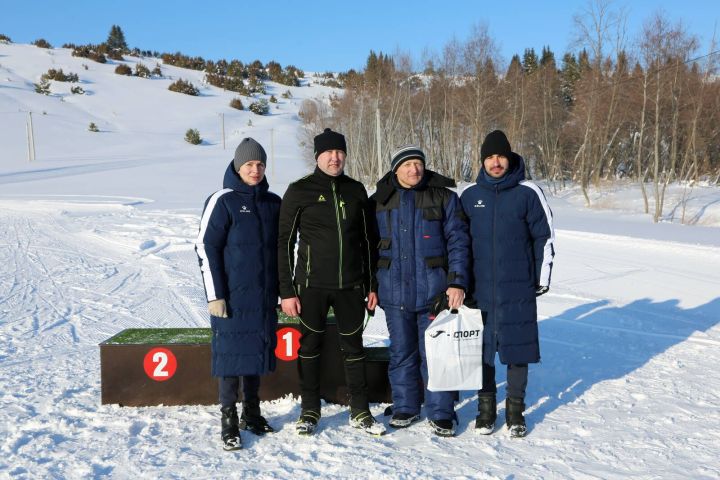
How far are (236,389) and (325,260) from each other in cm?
92

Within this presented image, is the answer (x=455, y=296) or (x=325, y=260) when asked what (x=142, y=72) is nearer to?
(x=325, y=260)

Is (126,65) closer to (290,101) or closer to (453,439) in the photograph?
(290,101)

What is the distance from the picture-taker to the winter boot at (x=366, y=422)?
3.46m

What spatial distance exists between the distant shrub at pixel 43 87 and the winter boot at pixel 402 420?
4891 cm

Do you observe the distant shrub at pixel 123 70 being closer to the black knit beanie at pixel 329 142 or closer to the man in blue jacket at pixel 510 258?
the black knit beanie at pixel 329 142

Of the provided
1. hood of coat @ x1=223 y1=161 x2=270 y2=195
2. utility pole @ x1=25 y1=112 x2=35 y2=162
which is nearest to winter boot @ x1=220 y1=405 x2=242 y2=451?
hood of coat @ x1=223 y1=161 x2=270 y2=195

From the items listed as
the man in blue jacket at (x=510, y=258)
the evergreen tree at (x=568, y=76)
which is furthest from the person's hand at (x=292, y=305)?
the evergreen tree at (x=568, y=76)

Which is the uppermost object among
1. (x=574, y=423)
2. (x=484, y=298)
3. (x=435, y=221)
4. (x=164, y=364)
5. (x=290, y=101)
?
(x=290, y=101)

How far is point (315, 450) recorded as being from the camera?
10.7 ft

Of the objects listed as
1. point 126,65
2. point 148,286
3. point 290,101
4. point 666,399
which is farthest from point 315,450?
point 126,65

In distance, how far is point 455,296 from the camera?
3396 millimetres

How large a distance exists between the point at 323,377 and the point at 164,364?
1047 millimetres

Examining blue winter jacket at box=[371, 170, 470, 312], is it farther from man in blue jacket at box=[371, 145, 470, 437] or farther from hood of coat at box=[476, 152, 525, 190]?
hood of coat at box=[476, 152, 525, 190]

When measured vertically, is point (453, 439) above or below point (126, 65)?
below
